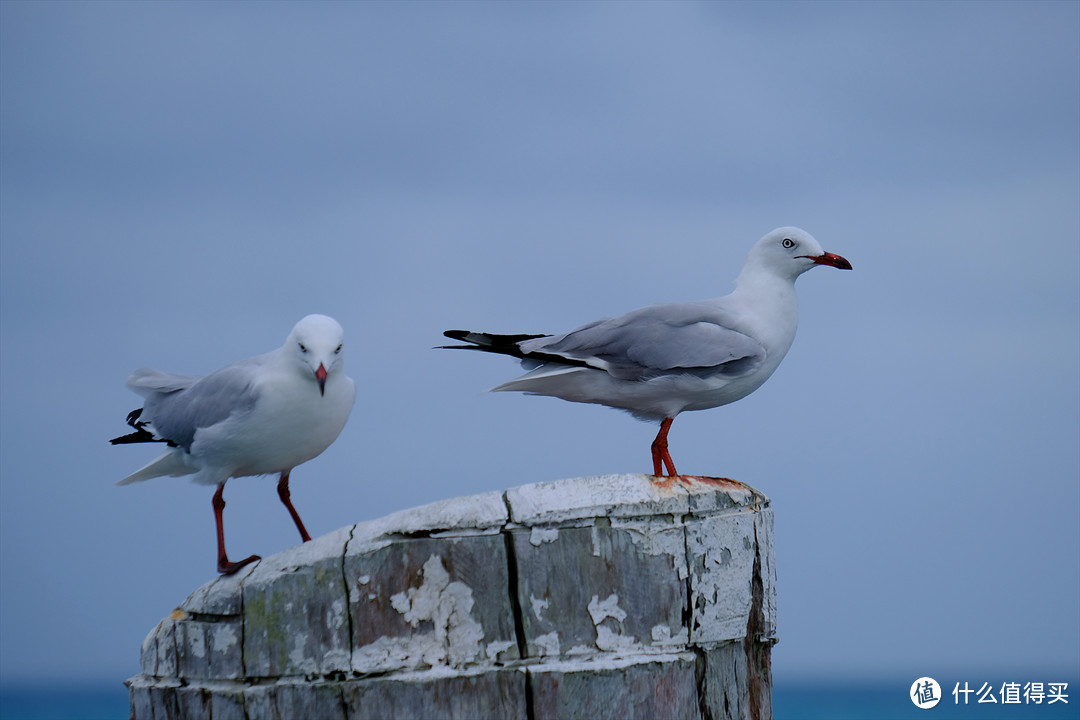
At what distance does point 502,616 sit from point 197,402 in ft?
6.60

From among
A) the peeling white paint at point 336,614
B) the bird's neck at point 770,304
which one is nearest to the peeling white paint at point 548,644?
the peeling white paint at point 336,614

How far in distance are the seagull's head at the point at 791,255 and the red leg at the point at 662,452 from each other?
916 millimetres

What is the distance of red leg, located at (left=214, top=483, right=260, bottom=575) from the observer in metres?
3.99

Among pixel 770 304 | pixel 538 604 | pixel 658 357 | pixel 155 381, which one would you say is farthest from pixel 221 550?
pixel 770 304

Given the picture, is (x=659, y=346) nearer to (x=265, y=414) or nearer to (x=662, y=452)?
(x=662, y=452)

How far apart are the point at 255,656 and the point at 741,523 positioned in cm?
161

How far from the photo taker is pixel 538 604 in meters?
3.28

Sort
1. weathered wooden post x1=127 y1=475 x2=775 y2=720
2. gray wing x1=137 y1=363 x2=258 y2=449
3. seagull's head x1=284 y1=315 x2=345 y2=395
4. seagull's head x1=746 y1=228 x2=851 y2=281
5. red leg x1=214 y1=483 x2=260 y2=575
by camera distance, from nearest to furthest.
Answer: weathered wooden post x1=127 y1=475 x2=775 y2=720
red leg x1=214 y1=483 x2=260 y2=575
seagull's head x1=284 y1=315 x2=345 y2=395
gray wing x1=137 y1=363 x2=258 y2=449
seagull's head x1=746 y1=228 x2=851 y2=281

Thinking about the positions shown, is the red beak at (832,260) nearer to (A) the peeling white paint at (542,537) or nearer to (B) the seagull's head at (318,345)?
(B) the seagull's head at (318,345)

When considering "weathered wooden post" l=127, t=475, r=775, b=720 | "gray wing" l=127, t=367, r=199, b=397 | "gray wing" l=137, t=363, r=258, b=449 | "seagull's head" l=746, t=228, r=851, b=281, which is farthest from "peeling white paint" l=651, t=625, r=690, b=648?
"gray wing" l=127, t=367, r=199, b=397

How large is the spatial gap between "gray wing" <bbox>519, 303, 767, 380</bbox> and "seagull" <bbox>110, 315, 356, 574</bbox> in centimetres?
86

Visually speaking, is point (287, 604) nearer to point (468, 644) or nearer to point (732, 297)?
point (468, 644)

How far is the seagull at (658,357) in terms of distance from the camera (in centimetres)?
457

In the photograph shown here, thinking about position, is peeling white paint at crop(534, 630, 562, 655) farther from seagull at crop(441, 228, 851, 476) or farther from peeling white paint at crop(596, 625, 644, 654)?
seagull at crop(441, 228, 851, 476)
